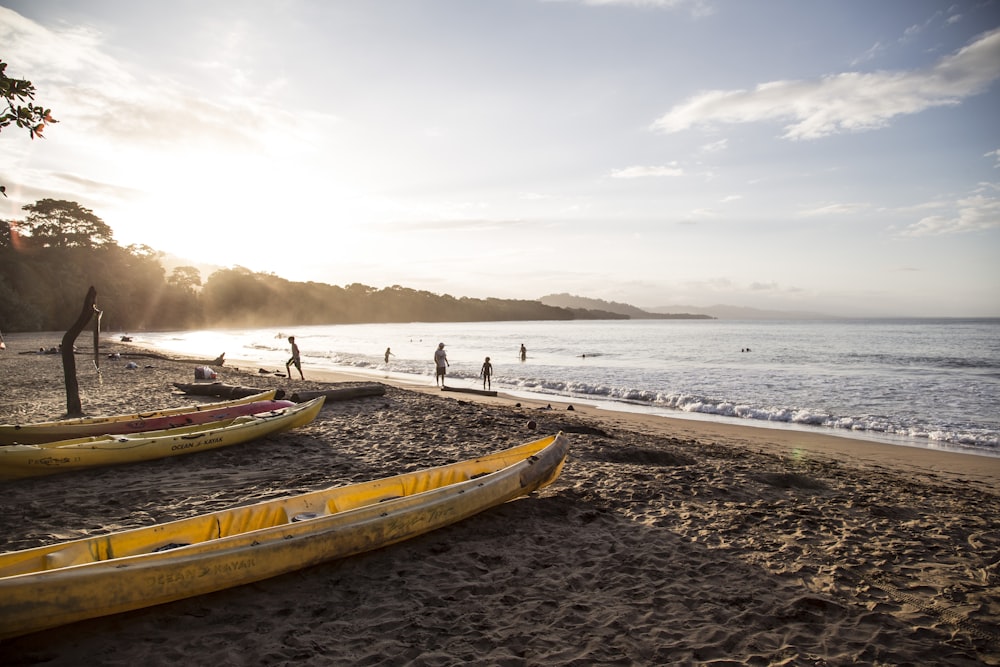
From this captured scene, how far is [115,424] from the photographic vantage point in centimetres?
882

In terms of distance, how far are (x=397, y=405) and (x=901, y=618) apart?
1147 cm

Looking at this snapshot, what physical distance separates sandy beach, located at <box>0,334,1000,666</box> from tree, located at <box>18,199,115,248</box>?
2958 inches

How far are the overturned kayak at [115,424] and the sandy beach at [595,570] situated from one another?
1.36 meters

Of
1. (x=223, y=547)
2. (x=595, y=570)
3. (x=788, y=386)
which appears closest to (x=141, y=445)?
(x=223, y=547)

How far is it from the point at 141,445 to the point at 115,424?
166cm

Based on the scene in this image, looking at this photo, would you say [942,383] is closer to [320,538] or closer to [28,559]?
[320,538]

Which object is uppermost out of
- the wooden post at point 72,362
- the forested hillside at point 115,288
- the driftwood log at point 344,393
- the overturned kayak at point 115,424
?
the forested hillside at point 115,288

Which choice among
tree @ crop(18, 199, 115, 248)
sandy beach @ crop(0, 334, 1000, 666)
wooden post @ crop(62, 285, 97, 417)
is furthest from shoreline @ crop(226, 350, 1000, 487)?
tree @ crop(18, 199, 115, 248)

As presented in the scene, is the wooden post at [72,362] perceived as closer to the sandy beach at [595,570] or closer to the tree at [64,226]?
the sandy beach at [595,570]

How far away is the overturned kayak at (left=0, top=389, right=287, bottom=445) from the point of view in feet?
26.2

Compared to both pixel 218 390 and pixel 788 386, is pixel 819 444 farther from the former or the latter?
pixel 218 390

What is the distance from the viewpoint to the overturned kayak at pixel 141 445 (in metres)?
6.72

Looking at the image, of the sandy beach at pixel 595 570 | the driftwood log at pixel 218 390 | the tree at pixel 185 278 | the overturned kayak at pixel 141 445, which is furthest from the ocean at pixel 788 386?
the tree at pixel 185 278

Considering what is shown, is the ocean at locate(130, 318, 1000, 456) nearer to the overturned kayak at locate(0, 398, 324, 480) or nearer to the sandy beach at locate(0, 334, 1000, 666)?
the sandy beach at locate(0, 334, 1000, 666)
